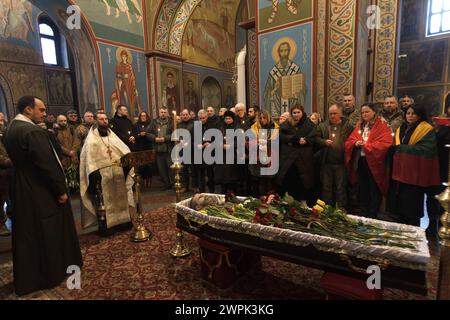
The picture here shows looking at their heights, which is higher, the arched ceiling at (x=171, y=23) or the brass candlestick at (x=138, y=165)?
the arched ceiling at (x=171, y=23)

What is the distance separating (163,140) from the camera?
6.29 meters

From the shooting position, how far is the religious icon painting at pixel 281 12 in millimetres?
5910

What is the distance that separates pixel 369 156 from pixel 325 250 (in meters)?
2.33

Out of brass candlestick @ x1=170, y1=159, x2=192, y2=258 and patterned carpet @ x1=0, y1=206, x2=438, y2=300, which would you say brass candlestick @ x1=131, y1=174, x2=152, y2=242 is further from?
brass candlestick @ x1=170, y1=159, x2=192, y2=258

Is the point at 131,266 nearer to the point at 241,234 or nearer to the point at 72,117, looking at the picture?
the point at 241,234

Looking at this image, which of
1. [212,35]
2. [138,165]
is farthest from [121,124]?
[212,35]

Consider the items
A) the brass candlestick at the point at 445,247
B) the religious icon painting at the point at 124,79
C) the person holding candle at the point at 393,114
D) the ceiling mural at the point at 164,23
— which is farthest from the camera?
the ceiling mural at the point at 164,23

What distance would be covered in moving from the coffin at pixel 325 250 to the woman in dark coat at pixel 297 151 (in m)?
1.99

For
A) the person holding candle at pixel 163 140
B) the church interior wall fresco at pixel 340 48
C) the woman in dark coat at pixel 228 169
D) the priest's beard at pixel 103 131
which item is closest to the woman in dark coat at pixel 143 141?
the person holding candle at pixel 163 140

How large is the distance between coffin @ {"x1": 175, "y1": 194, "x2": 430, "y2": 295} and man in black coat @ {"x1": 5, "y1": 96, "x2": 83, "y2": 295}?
1.31 meters

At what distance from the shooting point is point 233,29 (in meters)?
15.7

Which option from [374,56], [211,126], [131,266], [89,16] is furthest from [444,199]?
[89,16]

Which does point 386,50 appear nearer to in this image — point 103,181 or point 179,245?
point 179,245

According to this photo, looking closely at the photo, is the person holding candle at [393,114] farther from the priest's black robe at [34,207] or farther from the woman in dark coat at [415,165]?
the priest's black robe at [34,207]
